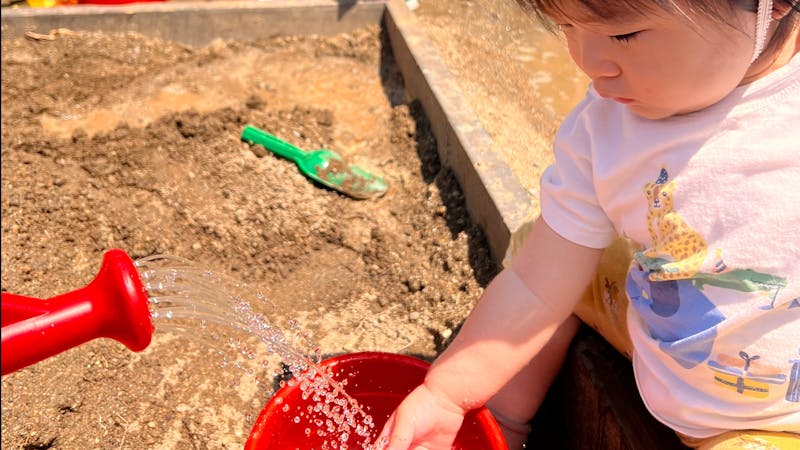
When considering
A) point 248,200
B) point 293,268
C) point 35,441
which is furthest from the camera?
point 248,200

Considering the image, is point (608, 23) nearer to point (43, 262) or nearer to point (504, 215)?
point (504, 215)

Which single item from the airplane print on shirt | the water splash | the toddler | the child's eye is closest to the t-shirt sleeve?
the toddler

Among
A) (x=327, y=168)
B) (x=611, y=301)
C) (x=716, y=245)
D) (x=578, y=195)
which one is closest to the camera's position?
(x=716, y=245)

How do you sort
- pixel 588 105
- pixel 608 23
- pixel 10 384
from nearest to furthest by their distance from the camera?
pixel 608 23
pixel 588 105
pixel 10 384

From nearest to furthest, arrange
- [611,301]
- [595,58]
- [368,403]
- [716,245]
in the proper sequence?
[595,58], [716,245], [611,301], [368,403]

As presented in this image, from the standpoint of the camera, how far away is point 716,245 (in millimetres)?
1147

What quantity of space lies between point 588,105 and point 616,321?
1.39 ft

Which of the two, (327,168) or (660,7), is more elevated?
A: (660,7)

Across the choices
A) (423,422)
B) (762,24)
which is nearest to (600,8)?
(762,24)

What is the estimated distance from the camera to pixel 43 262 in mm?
2195

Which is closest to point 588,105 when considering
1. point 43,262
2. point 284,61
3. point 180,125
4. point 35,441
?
point 35,441

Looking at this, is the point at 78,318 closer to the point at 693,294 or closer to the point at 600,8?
the point at 600,8

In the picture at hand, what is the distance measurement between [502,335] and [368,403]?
37 cm

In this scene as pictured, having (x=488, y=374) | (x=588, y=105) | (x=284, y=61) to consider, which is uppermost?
(x=588, y=105)
